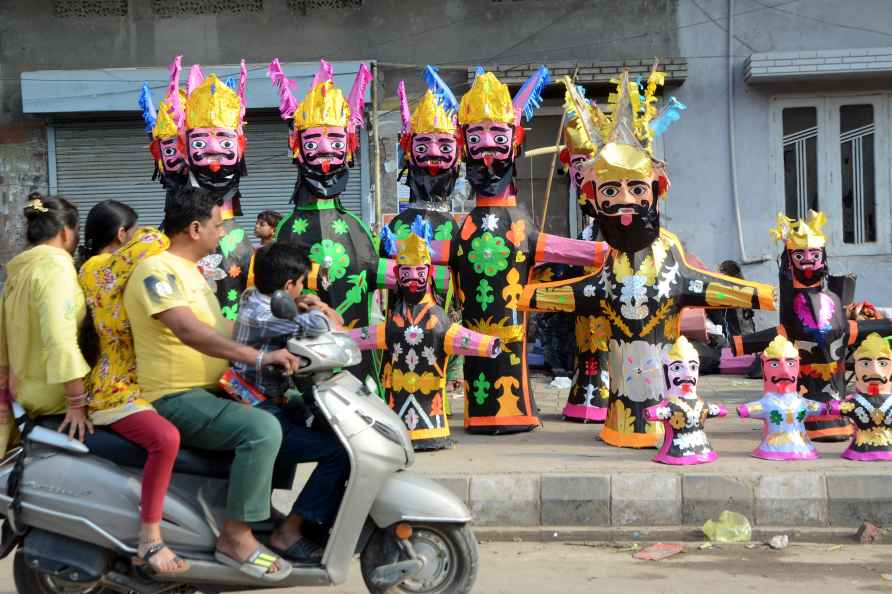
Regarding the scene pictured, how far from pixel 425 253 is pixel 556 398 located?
3003mm

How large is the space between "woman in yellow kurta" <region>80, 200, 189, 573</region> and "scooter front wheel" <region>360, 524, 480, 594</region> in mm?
716

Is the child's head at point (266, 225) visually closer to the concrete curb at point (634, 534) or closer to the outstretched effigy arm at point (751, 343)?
the outstretched effigy arm at point (751, 343)

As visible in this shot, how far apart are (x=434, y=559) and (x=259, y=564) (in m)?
0.63

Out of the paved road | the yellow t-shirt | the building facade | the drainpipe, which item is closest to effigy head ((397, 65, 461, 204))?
the paved road

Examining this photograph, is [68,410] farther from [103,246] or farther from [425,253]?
[425,253]

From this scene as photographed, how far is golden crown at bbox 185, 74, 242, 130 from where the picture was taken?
7.29m

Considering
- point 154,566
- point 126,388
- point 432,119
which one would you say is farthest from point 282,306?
point 432,119

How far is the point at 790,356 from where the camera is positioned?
6.20 metres

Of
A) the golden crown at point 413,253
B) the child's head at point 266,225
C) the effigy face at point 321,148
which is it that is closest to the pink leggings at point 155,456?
the golden crown at point 413,253

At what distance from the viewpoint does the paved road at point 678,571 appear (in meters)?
4.66

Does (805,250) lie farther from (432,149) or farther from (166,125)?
(166,125)

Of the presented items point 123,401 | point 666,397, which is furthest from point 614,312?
point 123,401

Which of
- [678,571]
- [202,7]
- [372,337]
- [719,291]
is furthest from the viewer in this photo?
[202,7]

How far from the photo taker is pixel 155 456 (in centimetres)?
391
